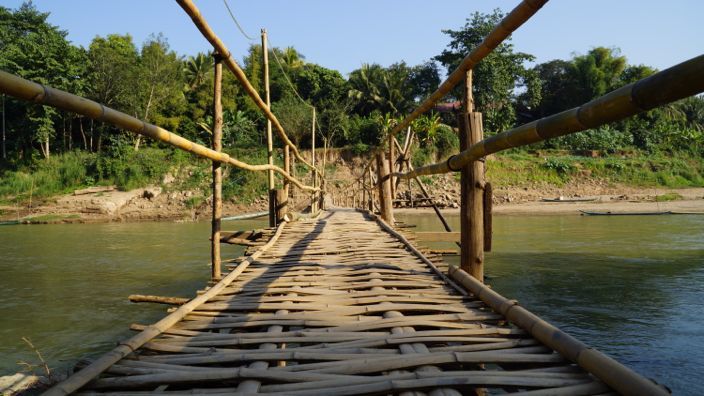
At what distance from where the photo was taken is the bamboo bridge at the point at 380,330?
1.23 meters

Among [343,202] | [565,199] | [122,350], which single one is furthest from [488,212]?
[565,199]

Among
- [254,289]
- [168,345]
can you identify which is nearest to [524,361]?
[168,345]

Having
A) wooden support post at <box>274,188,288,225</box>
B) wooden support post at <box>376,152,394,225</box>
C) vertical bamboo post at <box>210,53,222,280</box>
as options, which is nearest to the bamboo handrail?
vertical bamboo post at <box>210,53,222,280</box>

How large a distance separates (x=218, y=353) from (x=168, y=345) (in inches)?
7.1

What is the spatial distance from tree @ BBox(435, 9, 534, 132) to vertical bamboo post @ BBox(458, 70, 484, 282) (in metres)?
19.3

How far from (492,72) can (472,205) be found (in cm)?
2029

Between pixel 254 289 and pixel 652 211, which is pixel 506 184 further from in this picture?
pixel 254 289

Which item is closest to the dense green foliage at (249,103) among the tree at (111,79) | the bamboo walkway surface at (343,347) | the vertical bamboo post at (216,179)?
the tree at (111,79)

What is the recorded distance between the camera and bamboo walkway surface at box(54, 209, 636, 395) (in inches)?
49.5

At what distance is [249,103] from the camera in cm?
2514

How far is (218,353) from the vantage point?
1.49 m

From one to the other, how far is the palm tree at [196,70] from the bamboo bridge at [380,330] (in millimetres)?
24223

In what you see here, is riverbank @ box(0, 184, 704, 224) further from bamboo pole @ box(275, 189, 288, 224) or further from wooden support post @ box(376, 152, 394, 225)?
bamboo pole @ box(275, 189, 288, 224)

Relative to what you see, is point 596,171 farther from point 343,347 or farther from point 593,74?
point 343,347
